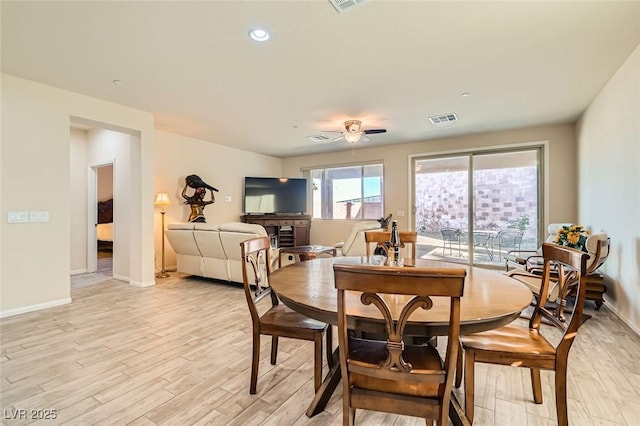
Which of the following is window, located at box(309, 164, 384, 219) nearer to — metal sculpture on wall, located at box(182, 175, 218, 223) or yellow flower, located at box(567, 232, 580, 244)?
metal sculpture on wall, located at box(182, 175, 218, 223)

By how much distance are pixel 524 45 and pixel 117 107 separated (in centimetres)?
481

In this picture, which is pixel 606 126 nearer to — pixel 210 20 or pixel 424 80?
pixel 424 80

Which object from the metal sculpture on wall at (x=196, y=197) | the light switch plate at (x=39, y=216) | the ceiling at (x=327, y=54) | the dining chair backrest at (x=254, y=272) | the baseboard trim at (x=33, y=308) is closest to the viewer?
the dining chair backrest at (x=254, y=272)

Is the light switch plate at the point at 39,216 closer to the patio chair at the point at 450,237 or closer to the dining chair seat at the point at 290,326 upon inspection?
the dining chair seat at the point at 290,326

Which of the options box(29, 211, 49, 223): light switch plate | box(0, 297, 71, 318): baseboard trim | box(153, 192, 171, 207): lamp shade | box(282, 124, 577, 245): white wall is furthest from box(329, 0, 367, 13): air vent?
box(282, 124, 577, 245): white wall

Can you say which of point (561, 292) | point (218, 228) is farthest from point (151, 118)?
point (561, 292)

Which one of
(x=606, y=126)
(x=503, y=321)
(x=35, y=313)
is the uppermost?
(x=606, y=126)

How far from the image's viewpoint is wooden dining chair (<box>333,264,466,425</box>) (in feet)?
3.27

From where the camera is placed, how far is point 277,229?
7.18 m

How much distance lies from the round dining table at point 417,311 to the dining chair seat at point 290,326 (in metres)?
0.27

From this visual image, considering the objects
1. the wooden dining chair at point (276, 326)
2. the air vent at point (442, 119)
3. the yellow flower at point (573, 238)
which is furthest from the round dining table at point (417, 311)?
the air vent at point (442, 119)

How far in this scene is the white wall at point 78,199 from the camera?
5438 millimetres

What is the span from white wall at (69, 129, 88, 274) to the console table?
302 centimetres

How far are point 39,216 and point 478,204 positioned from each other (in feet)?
22.2
